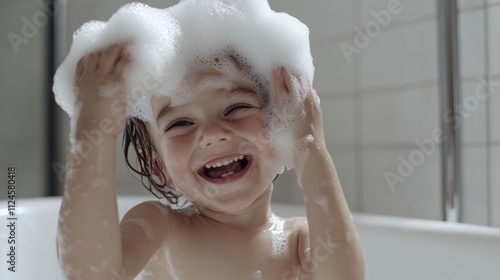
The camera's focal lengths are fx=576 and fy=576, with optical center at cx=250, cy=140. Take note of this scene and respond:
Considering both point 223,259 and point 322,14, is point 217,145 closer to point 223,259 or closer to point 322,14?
point 223,259

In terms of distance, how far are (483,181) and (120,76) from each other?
1095mm

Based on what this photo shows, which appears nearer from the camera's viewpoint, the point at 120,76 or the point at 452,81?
the point at 120,76

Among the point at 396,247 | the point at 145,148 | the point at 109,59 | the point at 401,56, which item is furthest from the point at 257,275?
the point at 401,56

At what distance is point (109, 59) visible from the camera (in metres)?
0.64

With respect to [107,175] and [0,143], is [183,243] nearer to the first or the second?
[107,175]

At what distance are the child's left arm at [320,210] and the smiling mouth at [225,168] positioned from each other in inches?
3.0

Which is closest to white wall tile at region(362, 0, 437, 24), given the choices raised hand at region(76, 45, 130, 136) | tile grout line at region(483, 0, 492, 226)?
tile grout line at region(483, 0, 492, 226)

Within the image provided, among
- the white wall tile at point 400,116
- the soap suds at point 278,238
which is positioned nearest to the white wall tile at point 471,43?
the white wall tile at point 400,116

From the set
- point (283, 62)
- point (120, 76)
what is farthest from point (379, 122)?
point (120, 76)

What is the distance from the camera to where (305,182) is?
31.1 inches

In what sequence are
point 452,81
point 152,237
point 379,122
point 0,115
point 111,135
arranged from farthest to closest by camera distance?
1. point 0,115
2. point 379,122
3. point 452,81
4. point 152,237
5. point 111,135

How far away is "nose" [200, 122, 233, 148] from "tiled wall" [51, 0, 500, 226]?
2.93 ft

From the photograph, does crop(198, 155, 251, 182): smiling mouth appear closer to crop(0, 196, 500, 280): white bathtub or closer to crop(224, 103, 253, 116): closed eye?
crop(224, 103, 253, 116): closed eye

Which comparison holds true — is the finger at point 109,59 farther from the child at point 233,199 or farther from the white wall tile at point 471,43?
the white wall tile at point 471,43
